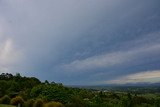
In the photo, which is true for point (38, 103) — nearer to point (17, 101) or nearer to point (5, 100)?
point (17, 101)

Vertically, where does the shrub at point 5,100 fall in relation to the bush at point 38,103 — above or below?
above

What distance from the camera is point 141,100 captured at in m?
97.5

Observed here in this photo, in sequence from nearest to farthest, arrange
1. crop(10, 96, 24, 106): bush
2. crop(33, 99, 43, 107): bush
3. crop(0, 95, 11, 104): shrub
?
1. crop(33, 99, 43, 107): bush
2. crop(10, 96, 24, 106): bush
3. crop(0, 95, 11, 104): shrub

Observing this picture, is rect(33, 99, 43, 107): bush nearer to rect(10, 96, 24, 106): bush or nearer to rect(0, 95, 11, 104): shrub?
rect(10, 96, 24, 106): bush

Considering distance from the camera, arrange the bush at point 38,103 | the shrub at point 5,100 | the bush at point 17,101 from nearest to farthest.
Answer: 1. the bush at point 38,103
2. the bush at point 17,101
3. the shrub at point 5,100

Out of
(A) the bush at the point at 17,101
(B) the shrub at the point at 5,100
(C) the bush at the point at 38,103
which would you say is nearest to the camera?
(C) the bush at the point at 38,103

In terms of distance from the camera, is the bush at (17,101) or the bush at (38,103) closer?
the bush at (38,103)

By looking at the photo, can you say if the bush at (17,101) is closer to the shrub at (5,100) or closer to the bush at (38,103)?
the shrub at (5,100)

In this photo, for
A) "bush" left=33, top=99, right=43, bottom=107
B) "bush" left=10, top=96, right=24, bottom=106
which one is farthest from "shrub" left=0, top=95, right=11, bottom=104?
"bush" left=33, top=99, right=43, bottom=107

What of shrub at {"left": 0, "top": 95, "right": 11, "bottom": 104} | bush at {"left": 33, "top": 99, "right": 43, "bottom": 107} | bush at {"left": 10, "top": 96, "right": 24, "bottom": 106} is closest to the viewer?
bush at {"left": 33, "top": 99, "right": 43, "bottom": 107}

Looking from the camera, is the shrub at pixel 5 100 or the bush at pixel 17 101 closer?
the bush at pixel 17 101

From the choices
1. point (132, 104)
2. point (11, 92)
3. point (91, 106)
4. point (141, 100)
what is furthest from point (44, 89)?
point (141, 100)

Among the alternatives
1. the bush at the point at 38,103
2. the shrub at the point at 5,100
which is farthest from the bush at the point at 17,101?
the bush at the point at 38,103

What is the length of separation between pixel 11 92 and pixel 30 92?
10.9ft
